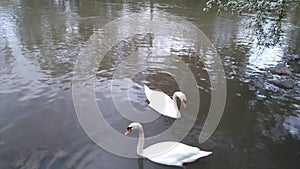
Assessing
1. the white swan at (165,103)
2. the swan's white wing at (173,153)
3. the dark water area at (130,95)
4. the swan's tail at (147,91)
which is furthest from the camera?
the swan's tail at (147,91)

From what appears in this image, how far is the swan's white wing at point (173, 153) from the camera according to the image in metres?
5.59

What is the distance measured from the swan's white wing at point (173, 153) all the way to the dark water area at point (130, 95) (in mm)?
152

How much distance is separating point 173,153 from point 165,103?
6.81ft

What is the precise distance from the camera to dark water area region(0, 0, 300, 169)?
589 cm

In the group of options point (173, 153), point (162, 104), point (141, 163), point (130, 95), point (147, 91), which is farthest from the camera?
point (130, 95)

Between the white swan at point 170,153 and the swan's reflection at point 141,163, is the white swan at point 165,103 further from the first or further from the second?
the swan's reflection at point 141,163

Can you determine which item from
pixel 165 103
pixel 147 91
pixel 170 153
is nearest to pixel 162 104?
pixel 165 103

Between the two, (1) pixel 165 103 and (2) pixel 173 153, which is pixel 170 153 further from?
(1) pixel 165 103

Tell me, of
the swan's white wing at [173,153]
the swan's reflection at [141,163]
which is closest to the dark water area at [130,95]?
the swan's reflection at [141,163]

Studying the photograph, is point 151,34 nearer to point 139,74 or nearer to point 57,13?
point 139,74

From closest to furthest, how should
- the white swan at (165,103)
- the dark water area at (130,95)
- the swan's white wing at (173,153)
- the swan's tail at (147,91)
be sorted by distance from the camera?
the swan's white wing at (173,153), the dark water area at (130,95), the white swan at (165,103), the swan's tail at (147,91)

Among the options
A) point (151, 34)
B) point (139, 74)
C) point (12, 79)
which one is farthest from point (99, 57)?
point (151, 34)

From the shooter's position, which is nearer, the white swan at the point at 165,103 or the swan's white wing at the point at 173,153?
the swan's white wing at the point at 173,153

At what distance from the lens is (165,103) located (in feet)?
24.7
